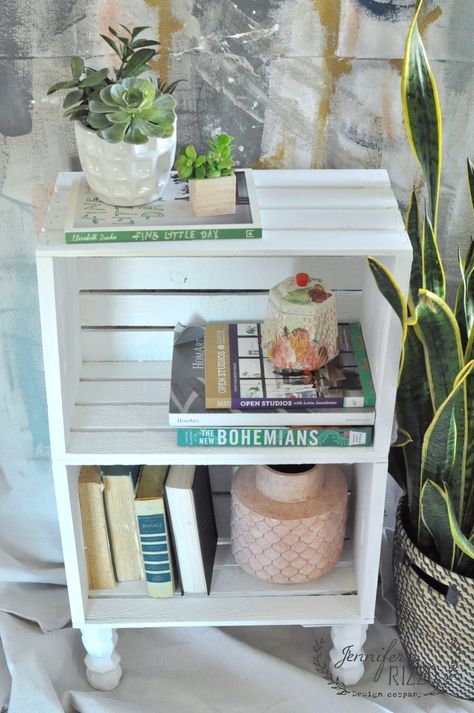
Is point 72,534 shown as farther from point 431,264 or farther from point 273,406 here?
point 431,264

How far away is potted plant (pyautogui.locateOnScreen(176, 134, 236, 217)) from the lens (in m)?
1.28

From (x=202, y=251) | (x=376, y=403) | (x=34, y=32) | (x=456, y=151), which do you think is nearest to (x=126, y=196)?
(x=202, y=251)

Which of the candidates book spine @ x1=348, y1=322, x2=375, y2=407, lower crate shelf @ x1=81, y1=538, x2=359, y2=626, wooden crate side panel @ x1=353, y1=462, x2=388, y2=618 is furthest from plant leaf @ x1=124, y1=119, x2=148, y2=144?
lower crate shelf @ x1=81, y1=538, x2=359, y2=626

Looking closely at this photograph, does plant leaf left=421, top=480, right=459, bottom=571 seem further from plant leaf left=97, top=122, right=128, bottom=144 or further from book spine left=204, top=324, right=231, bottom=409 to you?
plant leaf left=97, top=122, right=128, bottom=144

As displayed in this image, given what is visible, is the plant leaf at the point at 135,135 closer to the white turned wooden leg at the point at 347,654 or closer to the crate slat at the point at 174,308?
the crate slat at the point at 174,308

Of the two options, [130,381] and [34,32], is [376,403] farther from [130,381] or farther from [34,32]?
[34,32]

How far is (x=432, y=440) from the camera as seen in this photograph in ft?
4.62

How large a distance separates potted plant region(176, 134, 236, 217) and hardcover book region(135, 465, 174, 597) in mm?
500

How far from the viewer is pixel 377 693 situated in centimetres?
167

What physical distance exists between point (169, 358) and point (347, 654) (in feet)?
2.08

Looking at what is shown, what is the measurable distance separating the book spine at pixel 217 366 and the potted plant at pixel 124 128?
0.30m

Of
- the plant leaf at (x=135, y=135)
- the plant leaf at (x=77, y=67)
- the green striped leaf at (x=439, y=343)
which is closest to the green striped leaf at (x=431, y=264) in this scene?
the green striped leaf at (x=439, y=343)

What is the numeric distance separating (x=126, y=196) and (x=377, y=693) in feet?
3.34

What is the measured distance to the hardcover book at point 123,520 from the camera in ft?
5.06
